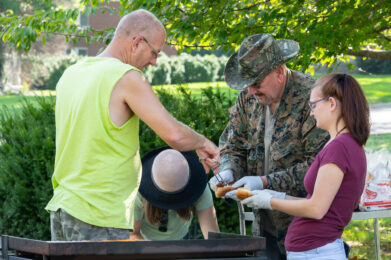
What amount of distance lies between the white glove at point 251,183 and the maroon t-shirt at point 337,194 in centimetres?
50

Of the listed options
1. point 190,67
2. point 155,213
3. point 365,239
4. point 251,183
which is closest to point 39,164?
point 155,213

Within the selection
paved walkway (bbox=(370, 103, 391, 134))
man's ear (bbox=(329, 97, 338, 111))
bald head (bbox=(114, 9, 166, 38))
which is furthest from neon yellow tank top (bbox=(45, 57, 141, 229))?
paved walkway (bbox=(370, 103, 391, 134))

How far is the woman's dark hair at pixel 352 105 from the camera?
2830mm

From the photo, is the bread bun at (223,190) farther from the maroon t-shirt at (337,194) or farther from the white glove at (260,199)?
the maroon t-shirt at (337,194)

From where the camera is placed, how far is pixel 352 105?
285 centimetres

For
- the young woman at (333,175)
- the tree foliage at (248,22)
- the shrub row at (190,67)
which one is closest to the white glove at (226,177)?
the young woman at (333,175)

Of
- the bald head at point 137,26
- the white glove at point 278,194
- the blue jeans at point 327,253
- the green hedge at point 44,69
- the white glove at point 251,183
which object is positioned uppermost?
the bald head at point 137,26

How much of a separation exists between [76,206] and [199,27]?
3.07 metres

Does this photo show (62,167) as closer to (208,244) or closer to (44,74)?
(208,244)

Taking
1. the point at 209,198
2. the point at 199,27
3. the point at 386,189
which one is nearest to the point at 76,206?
the point at 209,198

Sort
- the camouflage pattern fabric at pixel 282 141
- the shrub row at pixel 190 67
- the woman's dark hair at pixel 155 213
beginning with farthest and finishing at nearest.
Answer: the shrub row at pixel 190 67, the woman's dark hair at pixel 155 213, the camouflage pattern fabric at pixel 282 141

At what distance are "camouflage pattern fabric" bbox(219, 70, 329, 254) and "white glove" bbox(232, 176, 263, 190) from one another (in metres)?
0.06

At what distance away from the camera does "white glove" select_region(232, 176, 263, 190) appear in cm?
340

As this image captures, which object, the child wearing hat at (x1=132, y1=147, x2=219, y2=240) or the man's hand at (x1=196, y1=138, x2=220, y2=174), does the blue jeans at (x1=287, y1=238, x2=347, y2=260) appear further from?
the child wearing hat at (x1=132, y1=147, x2=219, y2=240)
